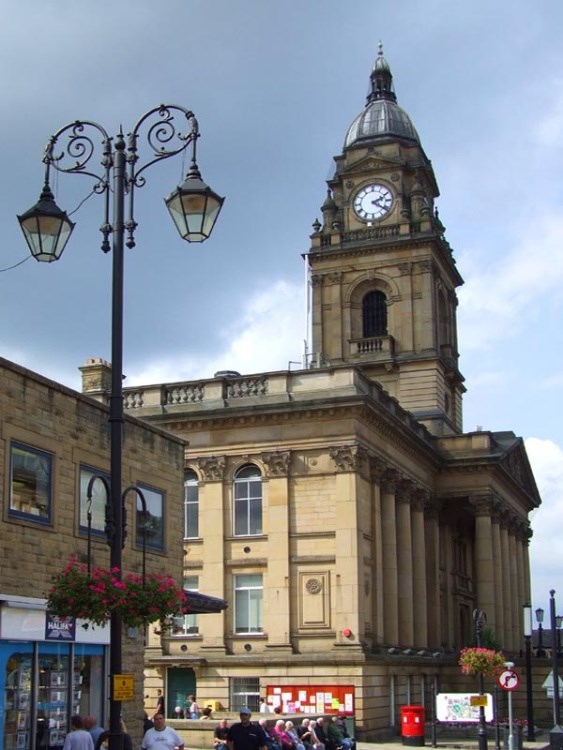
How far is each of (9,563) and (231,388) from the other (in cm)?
2766

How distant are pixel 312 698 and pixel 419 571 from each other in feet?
38.7

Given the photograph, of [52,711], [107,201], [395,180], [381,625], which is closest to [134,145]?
[107,201]

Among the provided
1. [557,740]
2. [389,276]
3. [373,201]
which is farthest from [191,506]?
[373,201]

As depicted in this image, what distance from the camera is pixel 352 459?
45.2 meters

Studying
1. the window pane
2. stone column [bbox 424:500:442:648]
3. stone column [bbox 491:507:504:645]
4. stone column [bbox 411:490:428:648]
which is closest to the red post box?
the window pane

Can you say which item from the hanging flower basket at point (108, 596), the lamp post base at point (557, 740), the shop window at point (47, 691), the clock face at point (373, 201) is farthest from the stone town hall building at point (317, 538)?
the hanging flower basket at point (108, 596)

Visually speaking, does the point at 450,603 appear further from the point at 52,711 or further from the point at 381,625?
the point at 52,711

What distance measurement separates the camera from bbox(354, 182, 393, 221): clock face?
69188 millimetres

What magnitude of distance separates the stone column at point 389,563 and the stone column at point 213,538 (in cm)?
675

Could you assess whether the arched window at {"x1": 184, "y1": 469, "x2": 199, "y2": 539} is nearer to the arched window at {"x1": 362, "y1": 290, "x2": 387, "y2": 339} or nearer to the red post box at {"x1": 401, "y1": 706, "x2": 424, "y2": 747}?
the red post box at {"x1": 401, "y1": 706, "x2": 424, "y2": 747}

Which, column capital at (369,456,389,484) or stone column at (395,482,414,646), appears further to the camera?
stone column at (395,482,414,646)

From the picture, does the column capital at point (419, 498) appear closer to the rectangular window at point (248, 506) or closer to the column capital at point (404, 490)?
the column capital at point (404, 490)

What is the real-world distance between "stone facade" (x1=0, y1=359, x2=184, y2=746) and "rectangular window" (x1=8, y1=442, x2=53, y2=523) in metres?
0.02

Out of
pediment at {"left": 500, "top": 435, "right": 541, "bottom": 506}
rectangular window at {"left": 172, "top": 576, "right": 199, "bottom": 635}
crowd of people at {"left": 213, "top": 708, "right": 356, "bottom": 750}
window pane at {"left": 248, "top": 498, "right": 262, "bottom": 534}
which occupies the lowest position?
crowd of people at {"left": 213, "top": 708, "right": 356, "bottom": 750}
